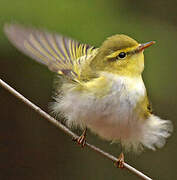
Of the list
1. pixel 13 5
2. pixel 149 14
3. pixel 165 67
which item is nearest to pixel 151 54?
pixel 165 67

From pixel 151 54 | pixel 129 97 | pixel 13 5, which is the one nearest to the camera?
pixel 129 97

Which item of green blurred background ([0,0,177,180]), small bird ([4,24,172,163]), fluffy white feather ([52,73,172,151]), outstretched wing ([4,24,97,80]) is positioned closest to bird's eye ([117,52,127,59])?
small bird ([4,24,172,163])

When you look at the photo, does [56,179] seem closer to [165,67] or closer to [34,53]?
[165,67]

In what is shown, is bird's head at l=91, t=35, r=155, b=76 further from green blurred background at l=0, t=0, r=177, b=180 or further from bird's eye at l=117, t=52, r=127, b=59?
green blurred background at l=0, t=0, r=177, b=180

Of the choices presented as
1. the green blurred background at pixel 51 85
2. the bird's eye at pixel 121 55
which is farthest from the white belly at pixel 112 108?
the green blurred background at pixel 51 85

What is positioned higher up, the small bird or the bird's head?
the bird's head

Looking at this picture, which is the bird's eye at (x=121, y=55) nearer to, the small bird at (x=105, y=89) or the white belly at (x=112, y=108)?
the small bird at (x=105, y=89)
